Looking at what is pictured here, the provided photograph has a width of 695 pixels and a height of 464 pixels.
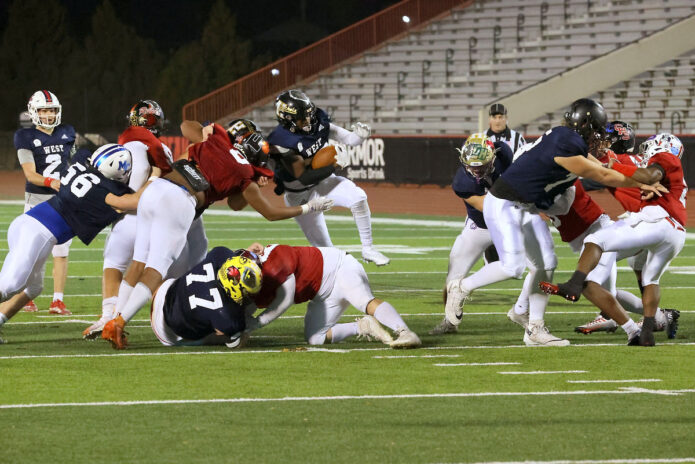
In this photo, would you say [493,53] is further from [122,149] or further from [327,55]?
[122,149]

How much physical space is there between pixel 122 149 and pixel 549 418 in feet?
13.3

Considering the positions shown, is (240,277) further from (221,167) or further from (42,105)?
(42,105)

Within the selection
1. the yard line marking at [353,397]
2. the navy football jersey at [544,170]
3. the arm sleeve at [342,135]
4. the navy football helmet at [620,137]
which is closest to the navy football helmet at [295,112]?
the arm sleeve at [342,135]

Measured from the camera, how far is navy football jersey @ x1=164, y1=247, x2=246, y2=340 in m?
8.85

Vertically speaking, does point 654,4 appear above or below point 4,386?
above

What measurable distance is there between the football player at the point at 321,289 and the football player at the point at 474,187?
102 cm

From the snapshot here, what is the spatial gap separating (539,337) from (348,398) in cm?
252

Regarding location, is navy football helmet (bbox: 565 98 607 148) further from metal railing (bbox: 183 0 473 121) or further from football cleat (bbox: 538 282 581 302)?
metal railing (bbox: 183 0 473 121)

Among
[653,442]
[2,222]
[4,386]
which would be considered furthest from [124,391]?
[2,222]

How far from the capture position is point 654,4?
33.6 metres

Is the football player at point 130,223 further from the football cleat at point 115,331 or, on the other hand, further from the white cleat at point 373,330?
Answer: the white cleat at point 373,330

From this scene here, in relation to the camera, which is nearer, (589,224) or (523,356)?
(523,356)

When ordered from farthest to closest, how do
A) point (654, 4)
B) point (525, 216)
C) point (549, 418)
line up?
point (654, 4), point (525, 216), point (549, 418)

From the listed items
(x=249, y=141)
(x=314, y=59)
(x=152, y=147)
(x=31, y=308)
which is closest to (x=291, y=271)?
(x=249, y=141)
